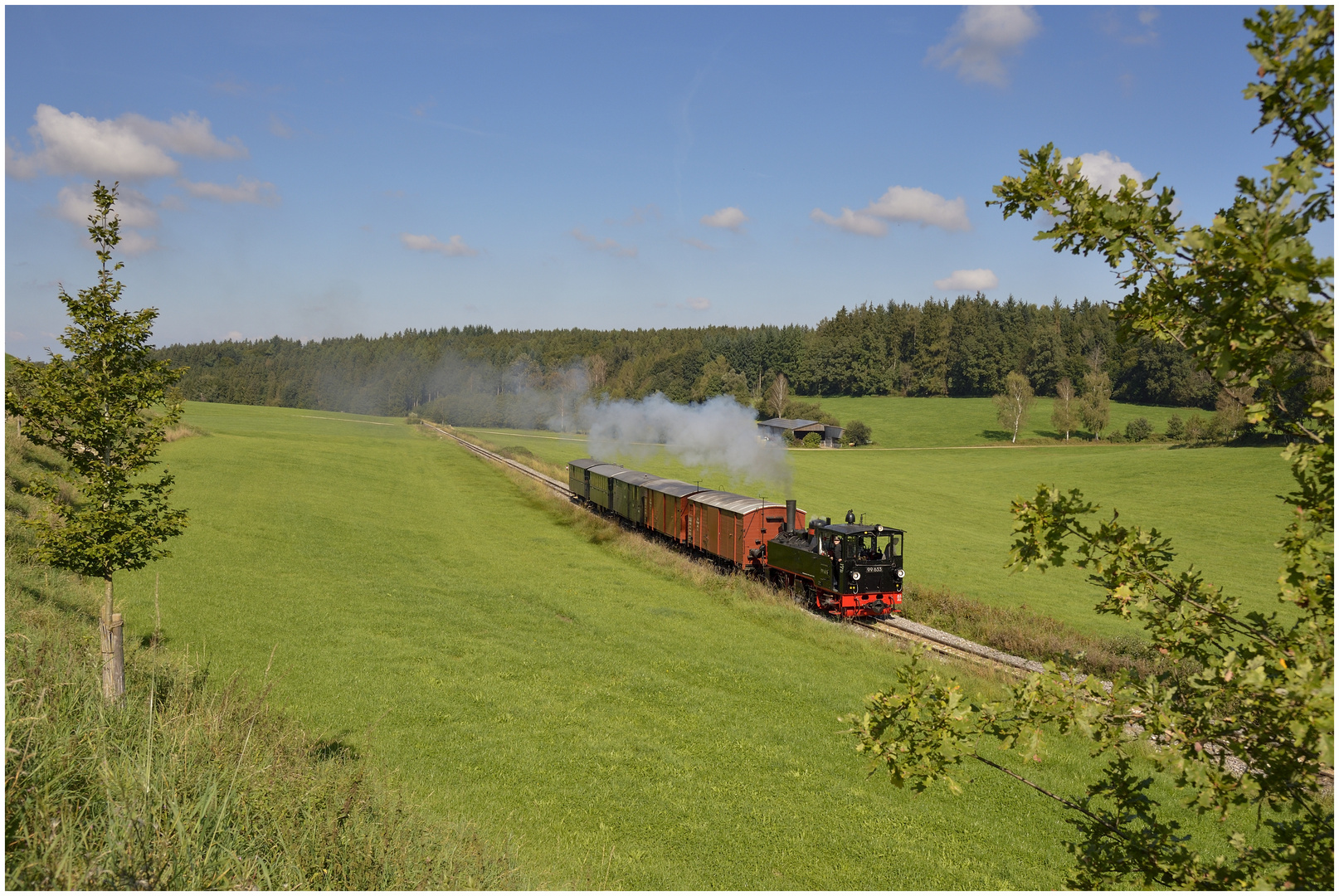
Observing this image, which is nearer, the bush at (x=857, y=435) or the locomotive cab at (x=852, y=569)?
the locomotive cab at (x=852, y=569)

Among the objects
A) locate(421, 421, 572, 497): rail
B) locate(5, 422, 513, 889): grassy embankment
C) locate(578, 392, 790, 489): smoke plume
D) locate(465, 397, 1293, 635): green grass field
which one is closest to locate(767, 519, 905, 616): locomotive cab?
locate(465, 397, 1293, 635): green grass field

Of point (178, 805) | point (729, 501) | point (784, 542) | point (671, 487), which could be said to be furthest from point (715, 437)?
point (178, 805)

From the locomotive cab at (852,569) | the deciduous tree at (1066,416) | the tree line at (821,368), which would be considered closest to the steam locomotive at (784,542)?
the locomotive cab at (852,569)

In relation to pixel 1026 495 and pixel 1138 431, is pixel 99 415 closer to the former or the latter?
pixel 1026 495

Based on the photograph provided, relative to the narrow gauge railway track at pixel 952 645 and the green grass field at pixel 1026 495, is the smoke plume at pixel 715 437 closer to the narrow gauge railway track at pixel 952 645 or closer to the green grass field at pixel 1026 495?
the green grass field at pixel 1026 495

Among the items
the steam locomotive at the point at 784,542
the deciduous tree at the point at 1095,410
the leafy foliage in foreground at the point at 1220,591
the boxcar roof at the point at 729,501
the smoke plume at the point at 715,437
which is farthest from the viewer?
the deciduous tree at the point at 1095,410

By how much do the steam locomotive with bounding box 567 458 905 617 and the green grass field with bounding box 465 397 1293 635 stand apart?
710 cm

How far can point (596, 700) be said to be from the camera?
1641cm

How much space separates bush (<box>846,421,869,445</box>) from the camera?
95375mm

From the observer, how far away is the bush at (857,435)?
313 feet

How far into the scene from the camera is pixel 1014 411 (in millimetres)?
98250

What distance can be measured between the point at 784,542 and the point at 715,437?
54.1 ft

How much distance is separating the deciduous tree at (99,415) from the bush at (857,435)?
88902mm

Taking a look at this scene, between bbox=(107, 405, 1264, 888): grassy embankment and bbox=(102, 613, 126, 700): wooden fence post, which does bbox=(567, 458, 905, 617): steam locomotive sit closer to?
bbox=(107, 405, 1264, 888): grassy embankment
